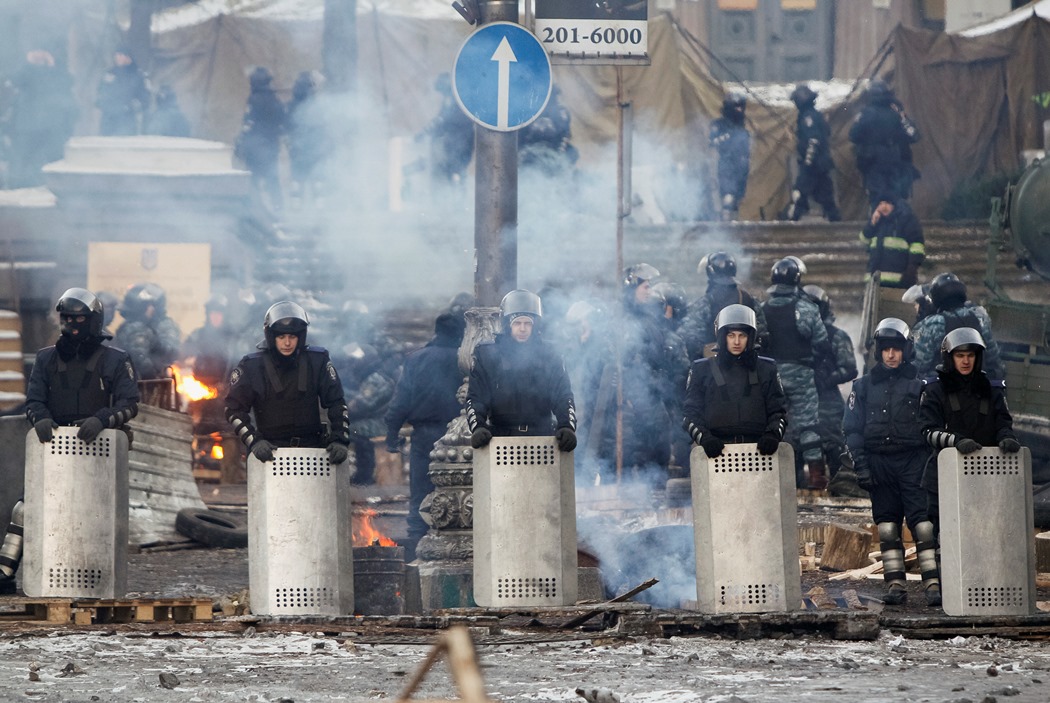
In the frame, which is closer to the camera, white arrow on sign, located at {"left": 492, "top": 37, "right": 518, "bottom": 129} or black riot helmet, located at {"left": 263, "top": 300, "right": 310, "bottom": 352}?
black riot helmet, located at {"left": 263, "top": 300, "right": 310, "bottom": 352}

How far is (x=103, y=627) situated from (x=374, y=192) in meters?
17.9

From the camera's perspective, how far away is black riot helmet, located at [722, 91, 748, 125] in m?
25.5

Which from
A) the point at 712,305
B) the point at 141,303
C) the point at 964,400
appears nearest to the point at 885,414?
the point at 964,400

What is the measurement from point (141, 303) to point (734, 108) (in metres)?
8.57

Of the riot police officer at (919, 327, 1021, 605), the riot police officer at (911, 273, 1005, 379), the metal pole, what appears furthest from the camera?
the riot police officer at (911, 273, 1005, 379)

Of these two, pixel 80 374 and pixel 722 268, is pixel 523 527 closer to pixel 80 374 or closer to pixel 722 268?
pixel 80 374

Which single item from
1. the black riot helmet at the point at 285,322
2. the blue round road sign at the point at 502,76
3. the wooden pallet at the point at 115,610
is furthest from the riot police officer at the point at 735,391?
the wooden pallet at the point at 115,610

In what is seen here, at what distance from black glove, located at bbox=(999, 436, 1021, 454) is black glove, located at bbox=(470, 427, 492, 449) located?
8.37 ft

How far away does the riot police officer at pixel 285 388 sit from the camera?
10.7 meters

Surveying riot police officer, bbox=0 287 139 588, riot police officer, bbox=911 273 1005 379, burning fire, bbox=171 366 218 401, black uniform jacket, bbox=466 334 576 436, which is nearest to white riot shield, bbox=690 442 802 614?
black uniform jacket, bbox=466 334 576 436

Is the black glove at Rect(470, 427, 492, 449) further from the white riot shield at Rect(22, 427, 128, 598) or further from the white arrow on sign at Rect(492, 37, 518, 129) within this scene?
the white riot shield at Rect(22, 427, 128, 598)

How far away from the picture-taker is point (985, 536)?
1031 centimetres

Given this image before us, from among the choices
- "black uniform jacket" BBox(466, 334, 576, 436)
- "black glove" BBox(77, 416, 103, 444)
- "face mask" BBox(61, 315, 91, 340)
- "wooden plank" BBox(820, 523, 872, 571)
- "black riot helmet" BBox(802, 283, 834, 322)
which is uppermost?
"black riot helmet" BBox(802, 283, 834, 322)

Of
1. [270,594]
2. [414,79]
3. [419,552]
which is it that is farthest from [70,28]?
[270,594]
